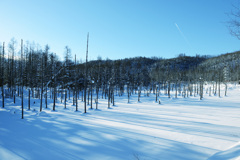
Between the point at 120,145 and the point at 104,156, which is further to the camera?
the point at 120,145

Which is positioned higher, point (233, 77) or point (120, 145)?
point (233, 77)

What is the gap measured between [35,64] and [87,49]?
26.3m

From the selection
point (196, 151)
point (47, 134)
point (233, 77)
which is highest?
point (233, 77)

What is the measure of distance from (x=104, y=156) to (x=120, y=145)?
3.89 ft

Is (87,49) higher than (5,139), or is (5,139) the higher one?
(87,49)

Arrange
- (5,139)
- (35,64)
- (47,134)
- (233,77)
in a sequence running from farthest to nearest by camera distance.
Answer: (233,77)
(35,64)
(47,134)
(5,139)

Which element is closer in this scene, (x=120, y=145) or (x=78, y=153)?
(x=78, y=153)

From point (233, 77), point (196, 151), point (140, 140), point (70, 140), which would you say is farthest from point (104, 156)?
point (233, 77)

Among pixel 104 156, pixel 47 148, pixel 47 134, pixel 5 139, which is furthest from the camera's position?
pixel 47 134

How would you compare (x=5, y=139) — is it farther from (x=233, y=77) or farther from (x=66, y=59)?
(x=233, y=77)

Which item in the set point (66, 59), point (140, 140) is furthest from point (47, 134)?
point (66, 59)

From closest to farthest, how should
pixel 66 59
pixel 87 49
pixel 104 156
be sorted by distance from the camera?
pixel 104 156, pixel 87 49, pixel 66 59

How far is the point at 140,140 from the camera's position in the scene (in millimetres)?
6699

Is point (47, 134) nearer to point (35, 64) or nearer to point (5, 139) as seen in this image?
point (5, 139)
